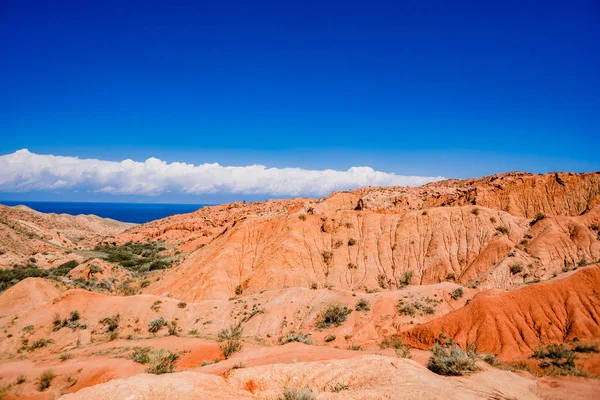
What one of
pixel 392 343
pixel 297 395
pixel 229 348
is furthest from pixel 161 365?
pixel 392 343

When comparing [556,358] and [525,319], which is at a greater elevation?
[525,319]

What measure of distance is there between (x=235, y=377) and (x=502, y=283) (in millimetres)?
32788

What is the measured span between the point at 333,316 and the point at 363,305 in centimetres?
266

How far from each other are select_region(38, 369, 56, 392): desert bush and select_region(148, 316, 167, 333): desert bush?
11607mm

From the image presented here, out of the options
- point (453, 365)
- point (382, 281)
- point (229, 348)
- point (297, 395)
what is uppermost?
point (297, 395)

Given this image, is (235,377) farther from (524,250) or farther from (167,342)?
(524,250)

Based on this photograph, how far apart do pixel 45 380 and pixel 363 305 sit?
67.2 feet

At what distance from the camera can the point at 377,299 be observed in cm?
2741

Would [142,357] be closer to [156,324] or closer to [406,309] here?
[156,324]

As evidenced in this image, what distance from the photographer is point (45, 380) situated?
15.0m

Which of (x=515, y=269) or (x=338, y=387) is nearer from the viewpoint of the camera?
(x=338, y=387)

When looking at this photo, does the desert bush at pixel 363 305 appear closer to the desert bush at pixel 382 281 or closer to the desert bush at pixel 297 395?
the desert bush at pixel 382 281

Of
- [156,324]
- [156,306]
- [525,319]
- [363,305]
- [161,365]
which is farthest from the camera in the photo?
[156,306]

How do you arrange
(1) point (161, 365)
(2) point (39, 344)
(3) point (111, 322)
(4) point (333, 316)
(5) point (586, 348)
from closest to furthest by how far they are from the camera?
(1) point (161, 365) < (5) point (586, 348) < (2) point (39, 344) < (4) point (333, 316) < (3) point (111, 322)
